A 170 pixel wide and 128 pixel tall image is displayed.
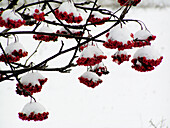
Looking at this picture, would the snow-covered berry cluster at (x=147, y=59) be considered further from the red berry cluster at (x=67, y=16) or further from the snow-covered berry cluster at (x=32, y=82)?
the snow-covered berry cluster at (x=32, y=82)

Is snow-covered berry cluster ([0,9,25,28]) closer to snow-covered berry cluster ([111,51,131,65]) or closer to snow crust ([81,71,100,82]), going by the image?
snow crust ([81,71,100,82])

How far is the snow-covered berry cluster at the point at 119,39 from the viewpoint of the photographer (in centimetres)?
159

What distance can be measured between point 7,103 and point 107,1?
4694 millimetres

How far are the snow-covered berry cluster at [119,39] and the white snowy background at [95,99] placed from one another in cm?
538

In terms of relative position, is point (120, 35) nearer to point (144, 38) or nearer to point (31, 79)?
point (144, 38)

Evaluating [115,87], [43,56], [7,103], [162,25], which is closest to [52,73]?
[43,56]

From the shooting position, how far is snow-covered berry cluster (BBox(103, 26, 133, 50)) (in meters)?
1.59

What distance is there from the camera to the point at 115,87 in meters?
7.41

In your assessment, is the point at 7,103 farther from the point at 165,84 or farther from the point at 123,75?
the point at 165,84

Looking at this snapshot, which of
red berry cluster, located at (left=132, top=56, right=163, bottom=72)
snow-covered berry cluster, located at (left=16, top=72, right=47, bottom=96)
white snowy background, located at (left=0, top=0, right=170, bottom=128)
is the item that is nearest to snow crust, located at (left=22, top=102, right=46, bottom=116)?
snow-covered berry cluster, located at (left=16, top=72, right=47, bottom=96)

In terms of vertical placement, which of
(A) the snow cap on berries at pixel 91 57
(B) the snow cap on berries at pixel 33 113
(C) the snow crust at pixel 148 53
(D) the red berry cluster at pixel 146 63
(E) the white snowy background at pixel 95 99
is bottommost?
(B) the snow cap on berries at pixel 33 113

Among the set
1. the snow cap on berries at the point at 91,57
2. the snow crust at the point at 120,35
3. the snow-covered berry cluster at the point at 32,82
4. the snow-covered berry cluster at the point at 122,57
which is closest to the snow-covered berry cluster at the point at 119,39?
the snow crust at the point at 120,35

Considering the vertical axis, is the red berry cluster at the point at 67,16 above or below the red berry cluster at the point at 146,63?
above

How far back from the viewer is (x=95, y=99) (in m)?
7.10
